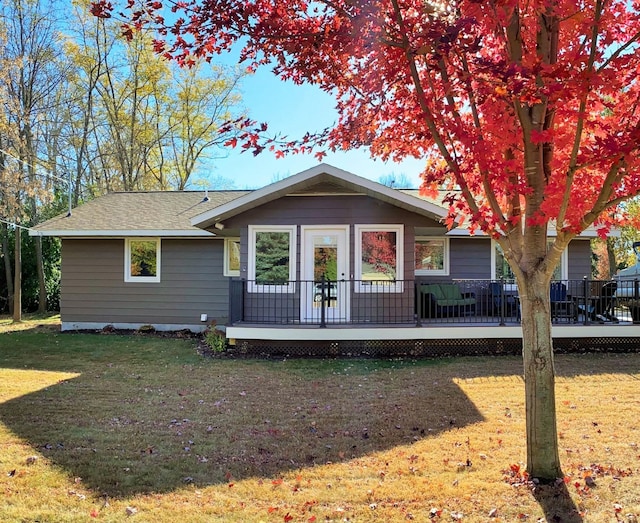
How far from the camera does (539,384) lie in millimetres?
3799

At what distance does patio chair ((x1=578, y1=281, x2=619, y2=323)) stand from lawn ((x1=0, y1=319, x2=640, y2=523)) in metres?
1.76

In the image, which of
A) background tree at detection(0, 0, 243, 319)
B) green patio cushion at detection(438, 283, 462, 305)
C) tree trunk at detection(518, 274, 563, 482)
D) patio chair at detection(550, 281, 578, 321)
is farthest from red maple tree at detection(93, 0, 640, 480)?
background tree at detection(0, 0, 243, 319)

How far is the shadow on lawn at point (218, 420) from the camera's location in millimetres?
4113

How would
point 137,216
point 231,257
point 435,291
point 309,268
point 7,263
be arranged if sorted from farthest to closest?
1. point 7,263
2. point 137,216
3. point 231,257
4. point 435,291
5. point 309,268

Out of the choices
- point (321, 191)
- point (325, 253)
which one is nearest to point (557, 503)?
point (325, 253)

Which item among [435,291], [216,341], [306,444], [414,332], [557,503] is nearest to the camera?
[557,503]

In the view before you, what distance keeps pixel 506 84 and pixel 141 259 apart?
38.2ft

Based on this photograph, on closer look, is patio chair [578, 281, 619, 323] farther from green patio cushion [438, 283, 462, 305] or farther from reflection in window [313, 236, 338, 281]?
reflection in window [313, 236, 338, 281]

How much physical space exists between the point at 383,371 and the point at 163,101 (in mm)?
22306

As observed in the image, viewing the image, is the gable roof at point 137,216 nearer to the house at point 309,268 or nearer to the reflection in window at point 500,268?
the house at point 309,268

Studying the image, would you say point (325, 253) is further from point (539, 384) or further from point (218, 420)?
point (539, 384)

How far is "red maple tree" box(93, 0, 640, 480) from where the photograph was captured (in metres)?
3.45

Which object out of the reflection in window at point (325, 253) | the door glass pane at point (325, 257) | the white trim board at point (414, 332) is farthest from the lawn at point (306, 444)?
the reflection in window at point (325, 253)

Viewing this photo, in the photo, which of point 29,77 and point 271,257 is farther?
point 29,77
